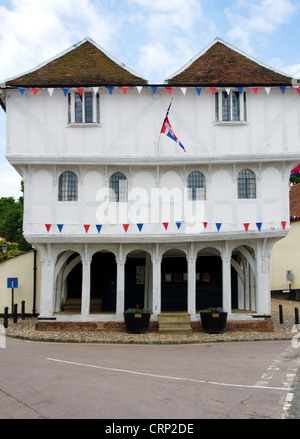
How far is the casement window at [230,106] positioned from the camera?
70.2ft

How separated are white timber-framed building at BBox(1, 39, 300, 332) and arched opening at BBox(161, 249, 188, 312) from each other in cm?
302

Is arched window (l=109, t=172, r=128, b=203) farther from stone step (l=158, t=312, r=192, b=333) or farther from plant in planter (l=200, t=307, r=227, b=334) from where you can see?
plant in planter (l=200, t=307, r=227, b=334)

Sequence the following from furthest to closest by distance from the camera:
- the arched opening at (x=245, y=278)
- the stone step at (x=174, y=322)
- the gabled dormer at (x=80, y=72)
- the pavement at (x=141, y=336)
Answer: the arched opening at (x=245, y=278)
the gabled dormer at (x=80, y=72)
the stone step at (x=174, y=322)
the pavement at (x=141, y=336)

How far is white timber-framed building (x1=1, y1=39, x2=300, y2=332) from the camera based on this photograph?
21.0 m

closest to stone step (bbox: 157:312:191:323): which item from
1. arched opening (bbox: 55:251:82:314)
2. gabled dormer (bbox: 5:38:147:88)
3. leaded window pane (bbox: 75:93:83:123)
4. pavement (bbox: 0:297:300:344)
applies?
pavement (bbox: 0:297:300:344)

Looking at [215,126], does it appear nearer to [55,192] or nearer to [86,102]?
[86,102]

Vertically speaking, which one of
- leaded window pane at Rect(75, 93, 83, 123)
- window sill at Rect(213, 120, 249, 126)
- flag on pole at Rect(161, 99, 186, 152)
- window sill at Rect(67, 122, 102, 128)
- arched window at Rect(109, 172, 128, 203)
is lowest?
arched window at Rect(109, 172, 128, 203)

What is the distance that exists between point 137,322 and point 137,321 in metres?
0.04

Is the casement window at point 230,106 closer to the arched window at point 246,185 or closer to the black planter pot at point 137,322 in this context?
the arched window at point 246,185

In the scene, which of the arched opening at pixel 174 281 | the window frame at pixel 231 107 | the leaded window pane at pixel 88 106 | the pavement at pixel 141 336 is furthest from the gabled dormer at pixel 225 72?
the pavement at pixel 141 336

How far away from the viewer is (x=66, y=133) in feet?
69.8

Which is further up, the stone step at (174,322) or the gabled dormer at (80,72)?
the gabled dormer at (80,72)

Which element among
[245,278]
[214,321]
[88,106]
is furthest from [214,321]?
[88,106]

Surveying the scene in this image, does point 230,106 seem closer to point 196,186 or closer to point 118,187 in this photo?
point 196,186
